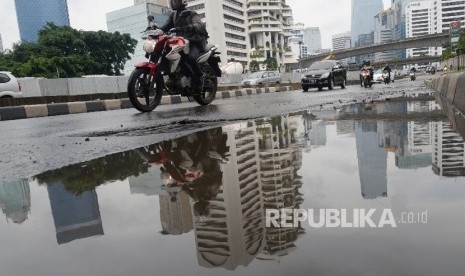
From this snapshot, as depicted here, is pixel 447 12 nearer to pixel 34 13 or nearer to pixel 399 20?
pixel 399 20

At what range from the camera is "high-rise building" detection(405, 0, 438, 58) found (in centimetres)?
14475

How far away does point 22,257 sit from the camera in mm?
1000

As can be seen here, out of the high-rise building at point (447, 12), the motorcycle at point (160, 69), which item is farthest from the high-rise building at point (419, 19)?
the motorcycle at point (160, 69)

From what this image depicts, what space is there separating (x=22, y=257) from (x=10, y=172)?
139cm

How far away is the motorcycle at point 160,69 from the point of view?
5801mm

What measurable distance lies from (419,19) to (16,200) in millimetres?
173695

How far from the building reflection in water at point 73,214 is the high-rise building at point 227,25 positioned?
82.4 m

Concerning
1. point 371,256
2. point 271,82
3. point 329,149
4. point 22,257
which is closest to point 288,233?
point 371,256

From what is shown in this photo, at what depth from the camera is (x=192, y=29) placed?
6480 millimetres

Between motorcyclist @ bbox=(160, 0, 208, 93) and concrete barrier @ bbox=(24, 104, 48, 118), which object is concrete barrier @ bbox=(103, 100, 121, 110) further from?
motorcyclist @ bbox=(160, 0, 208, 93)

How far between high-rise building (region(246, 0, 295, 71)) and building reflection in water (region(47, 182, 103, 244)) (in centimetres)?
9375

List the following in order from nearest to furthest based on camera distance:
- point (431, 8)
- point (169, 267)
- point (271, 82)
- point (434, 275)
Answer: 1. point (434, 275)
2. point (169, 267)
3. point (271, 82)
4. point (431, 8)

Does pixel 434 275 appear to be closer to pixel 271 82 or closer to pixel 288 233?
pixel 288 233

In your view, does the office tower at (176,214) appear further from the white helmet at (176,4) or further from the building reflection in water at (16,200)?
the white helmet at (176,4)
